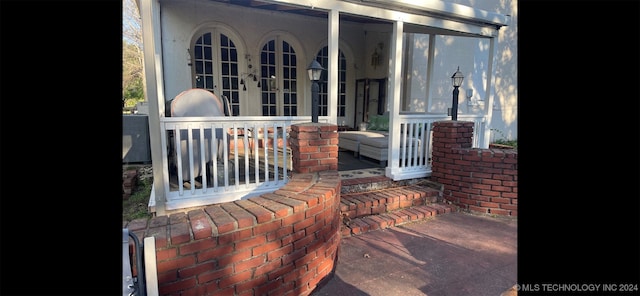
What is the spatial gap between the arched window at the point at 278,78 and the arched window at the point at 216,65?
570 millimetres

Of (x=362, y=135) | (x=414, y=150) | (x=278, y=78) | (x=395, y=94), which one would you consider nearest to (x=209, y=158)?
(x=395, y=94)

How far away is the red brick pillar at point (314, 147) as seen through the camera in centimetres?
255

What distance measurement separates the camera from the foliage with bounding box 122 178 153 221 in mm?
3152

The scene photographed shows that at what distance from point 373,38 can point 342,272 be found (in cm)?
619

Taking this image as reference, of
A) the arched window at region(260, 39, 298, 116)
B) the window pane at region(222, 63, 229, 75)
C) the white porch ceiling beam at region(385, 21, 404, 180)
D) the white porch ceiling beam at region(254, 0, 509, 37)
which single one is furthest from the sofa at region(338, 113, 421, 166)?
the window pane at region(222, 63, 229, 75)

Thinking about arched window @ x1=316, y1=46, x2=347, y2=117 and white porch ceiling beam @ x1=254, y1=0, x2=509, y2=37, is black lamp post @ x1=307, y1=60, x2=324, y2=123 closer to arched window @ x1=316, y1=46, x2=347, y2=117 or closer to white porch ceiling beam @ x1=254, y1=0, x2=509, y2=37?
white porch ceiling beam @ x1=254, y1=0, x2=509, y2=37

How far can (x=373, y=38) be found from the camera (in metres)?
7.30

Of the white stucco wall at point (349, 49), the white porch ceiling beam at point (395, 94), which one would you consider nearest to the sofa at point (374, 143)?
the white porch ceiling beam at point (395, 94)

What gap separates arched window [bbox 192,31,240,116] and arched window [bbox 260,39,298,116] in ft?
1.87

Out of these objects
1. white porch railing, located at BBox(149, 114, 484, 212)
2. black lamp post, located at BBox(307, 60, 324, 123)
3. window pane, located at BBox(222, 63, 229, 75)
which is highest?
window pane, located at BBox(222, 63, 229, 75)
